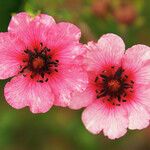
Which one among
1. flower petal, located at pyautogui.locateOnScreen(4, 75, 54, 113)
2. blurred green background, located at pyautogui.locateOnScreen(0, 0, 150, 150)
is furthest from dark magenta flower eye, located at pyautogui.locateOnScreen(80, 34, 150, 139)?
blurred green background, located at pyautogui.locateOnScreen(0, 0, 150, 150)

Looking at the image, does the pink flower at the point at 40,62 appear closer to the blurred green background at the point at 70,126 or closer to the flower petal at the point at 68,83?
the flower petal at the point at 68,83

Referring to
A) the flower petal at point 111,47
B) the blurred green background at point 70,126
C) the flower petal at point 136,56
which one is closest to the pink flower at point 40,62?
the flower petal at point 111,47

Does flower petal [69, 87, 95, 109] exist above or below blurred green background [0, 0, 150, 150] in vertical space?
above

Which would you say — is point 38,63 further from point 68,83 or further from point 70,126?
point 70,126

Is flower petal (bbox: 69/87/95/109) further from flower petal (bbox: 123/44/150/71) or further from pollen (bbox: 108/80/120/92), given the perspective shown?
flower petal (bbox: 123/44/150/71)

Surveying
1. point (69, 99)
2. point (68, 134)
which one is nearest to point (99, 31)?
point (68, 134)

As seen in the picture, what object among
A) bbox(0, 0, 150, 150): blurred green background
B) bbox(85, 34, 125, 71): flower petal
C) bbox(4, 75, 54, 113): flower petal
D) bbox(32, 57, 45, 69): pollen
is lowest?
bbox(0, 0, 150, 150): blurred green background

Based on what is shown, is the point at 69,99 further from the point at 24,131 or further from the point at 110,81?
the point at 24,131
